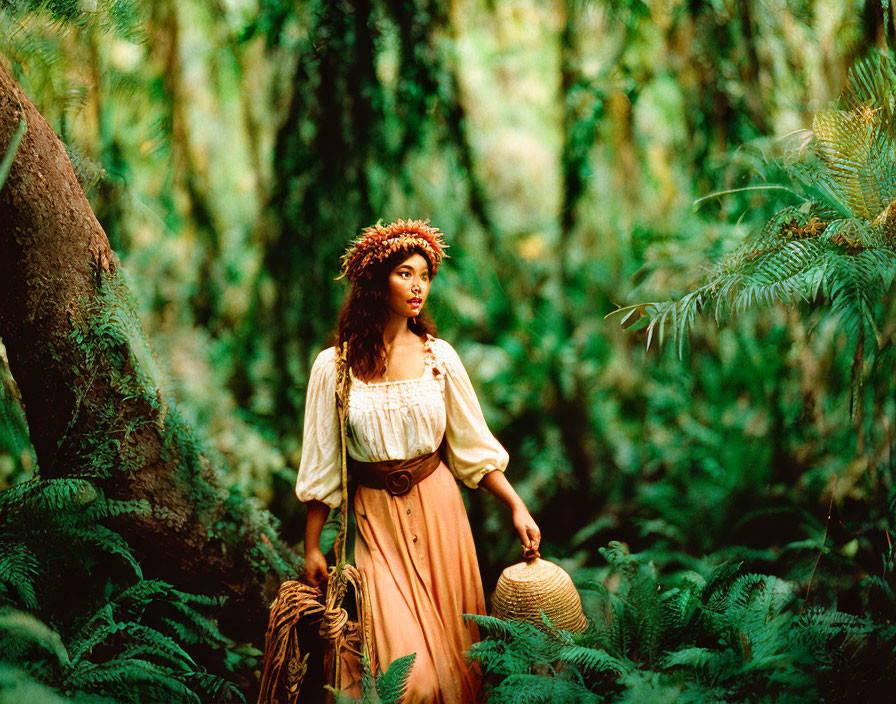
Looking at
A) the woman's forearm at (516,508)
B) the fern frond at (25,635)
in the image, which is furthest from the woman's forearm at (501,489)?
the fern frond at (25,635)

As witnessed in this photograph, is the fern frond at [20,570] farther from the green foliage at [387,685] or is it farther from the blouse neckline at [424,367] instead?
the blouse neckline at [424,367]

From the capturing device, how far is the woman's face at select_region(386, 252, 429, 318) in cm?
223

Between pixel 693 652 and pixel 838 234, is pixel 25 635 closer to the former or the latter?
pixel 693 652

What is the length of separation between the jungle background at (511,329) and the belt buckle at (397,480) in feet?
1.95

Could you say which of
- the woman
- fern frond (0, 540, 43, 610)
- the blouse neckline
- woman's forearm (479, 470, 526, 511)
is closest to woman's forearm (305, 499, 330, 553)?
the woman

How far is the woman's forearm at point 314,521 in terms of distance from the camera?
2.27 metres

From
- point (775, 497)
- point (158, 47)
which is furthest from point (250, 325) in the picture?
point (775, 497)

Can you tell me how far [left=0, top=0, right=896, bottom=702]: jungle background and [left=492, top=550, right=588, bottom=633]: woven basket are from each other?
4.2 inches

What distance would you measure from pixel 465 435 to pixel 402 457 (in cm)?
27

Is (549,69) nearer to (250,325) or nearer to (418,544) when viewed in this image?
(250,325)

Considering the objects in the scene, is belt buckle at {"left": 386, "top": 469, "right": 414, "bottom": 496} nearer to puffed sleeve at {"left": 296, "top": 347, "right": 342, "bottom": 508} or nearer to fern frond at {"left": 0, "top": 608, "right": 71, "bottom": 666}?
puffed sleeve at {"left": 296, "top": 347, "right": 342, "bottom": 508}

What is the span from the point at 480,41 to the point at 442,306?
3.06 meters

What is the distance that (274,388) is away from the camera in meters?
4.02

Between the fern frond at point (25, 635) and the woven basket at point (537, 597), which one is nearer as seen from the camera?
the fern frond at point (25, 635)
